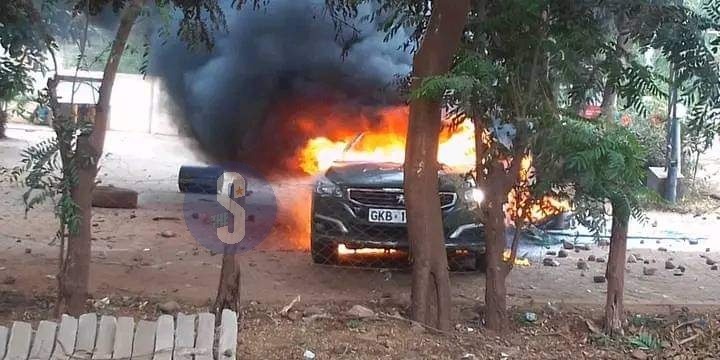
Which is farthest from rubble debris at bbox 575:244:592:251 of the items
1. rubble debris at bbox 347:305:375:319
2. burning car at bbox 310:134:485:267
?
rubble debris at bbox 347:305:375:319

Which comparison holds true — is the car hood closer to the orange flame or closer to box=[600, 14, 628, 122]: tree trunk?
the orange flame

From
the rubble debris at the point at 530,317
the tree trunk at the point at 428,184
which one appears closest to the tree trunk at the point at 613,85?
the tree trunk at the point at 428,184

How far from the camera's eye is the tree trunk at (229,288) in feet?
16.9

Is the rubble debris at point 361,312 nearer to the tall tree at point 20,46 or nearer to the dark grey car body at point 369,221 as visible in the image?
the dark grey car body at point 369,221

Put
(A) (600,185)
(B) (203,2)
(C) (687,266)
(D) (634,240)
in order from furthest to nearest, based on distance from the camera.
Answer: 1. (D) (634,240)
2. (C) (687,266)
3. (B) (203,2)
4. (A) (600,185)

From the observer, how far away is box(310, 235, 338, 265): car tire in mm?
7650

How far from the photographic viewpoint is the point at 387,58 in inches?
548

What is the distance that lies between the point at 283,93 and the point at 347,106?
2.09 metres

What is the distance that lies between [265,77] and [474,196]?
36.0 ft

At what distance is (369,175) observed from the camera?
7746 mm

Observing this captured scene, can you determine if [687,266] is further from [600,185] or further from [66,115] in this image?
[66,115]

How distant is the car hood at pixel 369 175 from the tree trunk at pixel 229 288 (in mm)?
2361

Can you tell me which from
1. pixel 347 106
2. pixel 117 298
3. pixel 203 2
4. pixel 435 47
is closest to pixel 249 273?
pixel 117 298

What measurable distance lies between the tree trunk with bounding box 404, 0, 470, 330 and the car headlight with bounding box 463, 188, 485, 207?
1.01 ft
